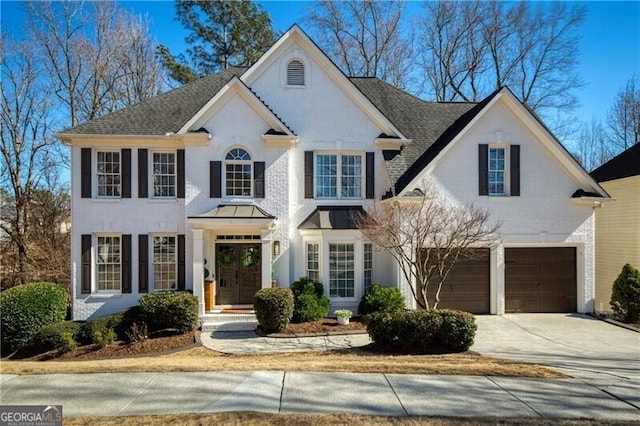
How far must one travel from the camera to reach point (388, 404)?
5777 millimetres

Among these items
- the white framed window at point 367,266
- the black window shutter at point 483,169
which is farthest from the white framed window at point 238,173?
the black window shutter at point 483,169

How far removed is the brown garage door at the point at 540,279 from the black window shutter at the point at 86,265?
1563 cm

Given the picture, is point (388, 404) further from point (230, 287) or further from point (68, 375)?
point (230, 287)

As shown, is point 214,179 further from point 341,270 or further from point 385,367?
point 385,367

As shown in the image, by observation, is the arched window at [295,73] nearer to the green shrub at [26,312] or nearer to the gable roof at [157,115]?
the gable roof at [157,115]

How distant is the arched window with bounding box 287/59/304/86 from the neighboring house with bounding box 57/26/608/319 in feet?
0.88

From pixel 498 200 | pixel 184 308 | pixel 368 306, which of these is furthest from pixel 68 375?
pixel 498 200

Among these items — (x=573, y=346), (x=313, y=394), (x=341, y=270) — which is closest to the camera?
(x=313, y=394)

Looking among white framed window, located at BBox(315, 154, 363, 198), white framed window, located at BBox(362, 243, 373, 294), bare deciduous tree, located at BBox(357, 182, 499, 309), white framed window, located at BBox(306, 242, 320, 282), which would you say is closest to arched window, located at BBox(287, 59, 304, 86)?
white framed window, located at BBox(315, 154, 363, 198)

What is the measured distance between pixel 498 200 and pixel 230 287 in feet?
35.2

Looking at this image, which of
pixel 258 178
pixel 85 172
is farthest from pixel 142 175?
pixel 258 178

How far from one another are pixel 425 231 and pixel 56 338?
1177 centimetres

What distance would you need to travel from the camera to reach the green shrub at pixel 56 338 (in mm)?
11273

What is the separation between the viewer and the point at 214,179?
13734mm
